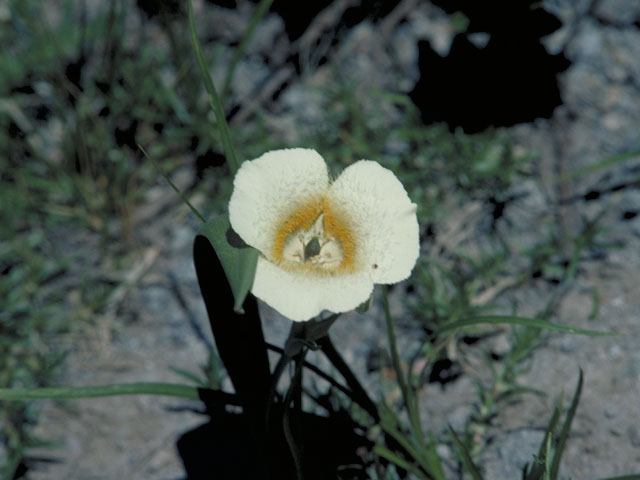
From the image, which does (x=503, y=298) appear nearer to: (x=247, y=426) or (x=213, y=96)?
(x=247, y=426)

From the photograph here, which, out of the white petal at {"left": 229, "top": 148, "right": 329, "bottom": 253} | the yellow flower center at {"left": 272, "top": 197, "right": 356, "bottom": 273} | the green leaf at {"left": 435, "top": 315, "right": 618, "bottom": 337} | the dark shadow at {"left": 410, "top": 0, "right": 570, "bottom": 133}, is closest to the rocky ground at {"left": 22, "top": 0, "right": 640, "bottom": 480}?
the dark shadow at {"left": 410, "top": 0, "right": 570, "bottom": 133}

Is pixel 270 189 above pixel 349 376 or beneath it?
above

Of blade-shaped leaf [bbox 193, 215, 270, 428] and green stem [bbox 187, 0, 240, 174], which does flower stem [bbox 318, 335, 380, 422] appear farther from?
green stem [bbox 187, 0, 240, 174]

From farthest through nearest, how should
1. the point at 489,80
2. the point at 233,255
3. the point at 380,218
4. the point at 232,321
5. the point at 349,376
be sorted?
the point at 489,80, the point at 349,376, the point at 232,321, the point at 380,218, the point at 233,255

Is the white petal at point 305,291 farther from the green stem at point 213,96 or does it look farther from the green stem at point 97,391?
the green stem at point 97,391

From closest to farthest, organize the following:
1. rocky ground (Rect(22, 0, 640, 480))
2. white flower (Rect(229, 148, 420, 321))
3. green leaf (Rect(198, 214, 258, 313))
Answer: green leaf (Rect(198, 214, 258, 313)) < white flower (Rect(229, 148, 420, 321)) < rocky ground (Rect(22, 0, 640, 480))

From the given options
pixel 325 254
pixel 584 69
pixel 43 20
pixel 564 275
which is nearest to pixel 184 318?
pixel 325 254

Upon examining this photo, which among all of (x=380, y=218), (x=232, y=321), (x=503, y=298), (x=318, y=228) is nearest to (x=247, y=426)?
(x=232, y=321)
